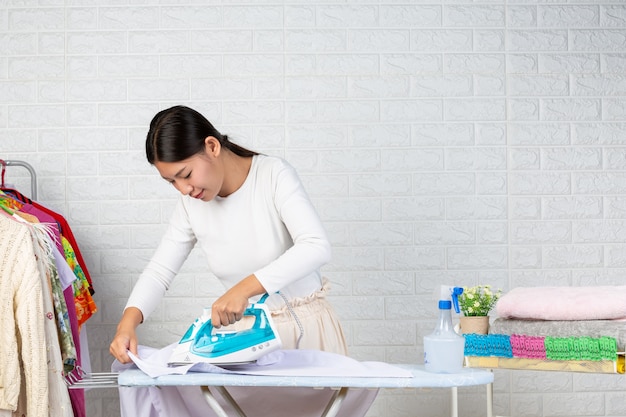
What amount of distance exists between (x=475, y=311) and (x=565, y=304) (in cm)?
36

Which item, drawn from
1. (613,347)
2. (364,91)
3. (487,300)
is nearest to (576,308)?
(613,347)

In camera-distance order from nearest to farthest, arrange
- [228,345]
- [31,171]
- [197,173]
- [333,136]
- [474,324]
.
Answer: [228,345] → [197,173] → [474,324] → [31,171] → [333,136]

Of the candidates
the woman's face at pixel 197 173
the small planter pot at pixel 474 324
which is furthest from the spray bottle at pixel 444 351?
the woman's face at pixel 197 173

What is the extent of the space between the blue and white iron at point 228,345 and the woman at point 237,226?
0.21m

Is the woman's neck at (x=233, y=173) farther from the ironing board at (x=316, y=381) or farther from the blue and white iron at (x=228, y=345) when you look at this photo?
the ironing board at (x=316, y=381)

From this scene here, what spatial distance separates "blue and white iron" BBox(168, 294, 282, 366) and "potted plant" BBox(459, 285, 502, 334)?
2.80ft

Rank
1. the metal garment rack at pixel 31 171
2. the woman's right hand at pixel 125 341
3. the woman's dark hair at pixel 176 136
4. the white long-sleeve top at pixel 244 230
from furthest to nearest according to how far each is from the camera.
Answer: the metal garment rack at pixel 31 171 < the white long-sleeve top at pixel 244 230 < the woman's dark hair at pixel 176 136 < the woman's right hand at pixel 125 341

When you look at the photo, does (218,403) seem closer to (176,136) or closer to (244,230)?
(244,230)

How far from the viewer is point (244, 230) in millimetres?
2582

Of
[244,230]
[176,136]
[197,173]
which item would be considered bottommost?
[244,230]

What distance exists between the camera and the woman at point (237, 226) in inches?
94.7

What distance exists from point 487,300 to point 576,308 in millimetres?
382

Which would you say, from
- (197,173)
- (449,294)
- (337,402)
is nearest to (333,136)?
(197,173)

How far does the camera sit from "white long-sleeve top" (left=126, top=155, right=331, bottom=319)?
8.29 ft
